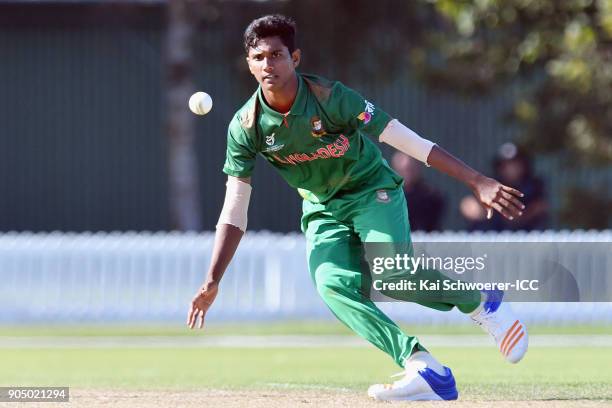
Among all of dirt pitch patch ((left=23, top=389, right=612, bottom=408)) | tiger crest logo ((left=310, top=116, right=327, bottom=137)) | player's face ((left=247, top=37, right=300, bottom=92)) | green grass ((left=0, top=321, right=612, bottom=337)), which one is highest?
player's face ((left=247, top=37, right=300, bottom=92))

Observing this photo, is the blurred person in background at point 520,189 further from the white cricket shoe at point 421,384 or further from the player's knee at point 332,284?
the white cricket shoe at point 421,384

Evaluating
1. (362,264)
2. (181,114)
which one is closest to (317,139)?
(362,264)

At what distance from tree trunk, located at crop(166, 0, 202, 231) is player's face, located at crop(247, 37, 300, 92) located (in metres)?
13.7

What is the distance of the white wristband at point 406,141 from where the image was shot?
23.2 feet

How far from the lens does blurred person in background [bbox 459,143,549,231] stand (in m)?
15.1

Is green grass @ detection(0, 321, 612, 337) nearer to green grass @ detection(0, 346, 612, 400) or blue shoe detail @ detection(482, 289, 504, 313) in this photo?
green grass @ detection(0, 346, 612, 400)

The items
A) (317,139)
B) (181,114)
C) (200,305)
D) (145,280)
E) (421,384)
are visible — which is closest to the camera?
(421,384)

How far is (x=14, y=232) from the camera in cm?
2498

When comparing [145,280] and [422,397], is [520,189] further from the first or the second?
[422,397]

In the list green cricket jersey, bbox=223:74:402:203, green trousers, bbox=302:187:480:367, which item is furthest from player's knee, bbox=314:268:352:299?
green cricket jersey, bbox=223:74:402:203

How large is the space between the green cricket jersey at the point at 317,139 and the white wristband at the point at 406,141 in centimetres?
5

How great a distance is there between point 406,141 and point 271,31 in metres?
0.96

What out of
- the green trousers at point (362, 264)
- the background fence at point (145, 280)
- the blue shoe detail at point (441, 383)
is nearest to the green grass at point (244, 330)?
the background fence at point (145, 280)

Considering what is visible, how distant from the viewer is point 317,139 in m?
7.22
